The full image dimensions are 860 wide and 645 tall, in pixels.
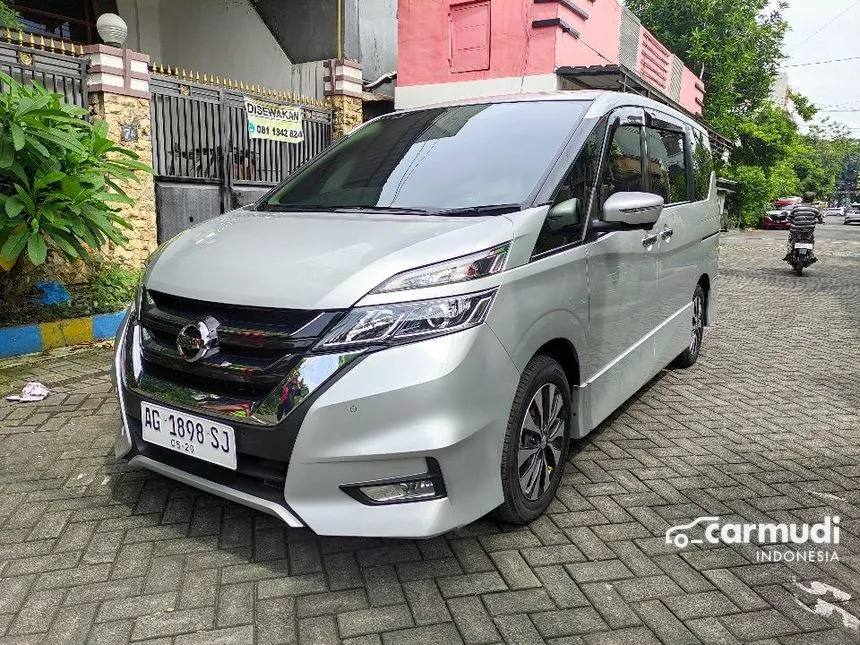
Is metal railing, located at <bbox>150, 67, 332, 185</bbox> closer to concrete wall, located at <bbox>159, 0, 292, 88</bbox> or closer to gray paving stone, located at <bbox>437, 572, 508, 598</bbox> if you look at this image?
concrete wall, located at <bbox>159, 0, 292, 88</bbox>

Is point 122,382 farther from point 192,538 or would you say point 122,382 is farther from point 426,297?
point 426,297

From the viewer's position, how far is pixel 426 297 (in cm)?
230

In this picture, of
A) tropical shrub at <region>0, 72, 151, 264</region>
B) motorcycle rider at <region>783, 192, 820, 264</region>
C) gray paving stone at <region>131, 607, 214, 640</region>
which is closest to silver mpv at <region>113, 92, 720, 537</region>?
gray paving stone at <region>131, 607, 214, 640</region>

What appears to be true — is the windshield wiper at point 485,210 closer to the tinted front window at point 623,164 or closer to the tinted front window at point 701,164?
the tinted front window at point 623,164

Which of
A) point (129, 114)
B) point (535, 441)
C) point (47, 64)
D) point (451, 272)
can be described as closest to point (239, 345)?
point (451, 272)

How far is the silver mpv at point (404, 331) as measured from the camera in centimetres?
224

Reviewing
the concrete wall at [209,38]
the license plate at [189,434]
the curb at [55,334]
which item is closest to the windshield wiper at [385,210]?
the license plate at [189,434]

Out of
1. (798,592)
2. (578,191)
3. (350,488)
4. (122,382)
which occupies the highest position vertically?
(578,191)

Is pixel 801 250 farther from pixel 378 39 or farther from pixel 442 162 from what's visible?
pixel 442 162

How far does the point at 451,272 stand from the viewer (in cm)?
237

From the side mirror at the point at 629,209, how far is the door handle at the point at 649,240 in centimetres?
61

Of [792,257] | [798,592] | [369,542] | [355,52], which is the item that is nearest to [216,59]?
[355,52]

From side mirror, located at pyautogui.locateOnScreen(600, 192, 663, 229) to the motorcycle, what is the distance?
11.0 m

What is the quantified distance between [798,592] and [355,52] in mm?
11007
